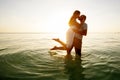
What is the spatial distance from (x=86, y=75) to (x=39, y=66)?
2400mm

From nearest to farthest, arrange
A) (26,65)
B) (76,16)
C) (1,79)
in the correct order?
(1,79)
(26,65)
(76,16)

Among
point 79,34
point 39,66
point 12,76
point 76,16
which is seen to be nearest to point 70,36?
point 79,34

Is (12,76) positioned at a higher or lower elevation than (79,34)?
lower

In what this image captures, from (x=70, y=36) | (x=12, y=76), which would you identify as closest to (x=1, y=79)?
(x=12, y=76)

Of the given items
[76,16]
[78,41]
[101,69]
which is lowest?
[101,69]

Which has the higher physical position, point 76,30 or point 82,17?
point 82,17

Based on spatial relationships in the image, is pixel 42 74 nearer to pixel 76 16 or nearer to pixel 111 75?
pixel 111 75

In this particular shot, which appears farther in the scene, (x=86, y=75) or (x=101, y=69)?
(x=101, y=69)

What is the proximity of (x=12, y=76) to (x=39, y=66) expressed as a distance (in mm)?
1759

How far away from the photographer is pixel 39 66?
7438mm

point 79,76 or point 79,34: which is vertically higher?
point 79,34

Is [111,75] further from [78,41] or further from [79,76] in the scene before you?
[78,41]

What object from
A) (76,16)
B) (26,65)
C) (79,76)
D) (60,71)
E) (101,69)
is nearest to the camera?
(79,76)

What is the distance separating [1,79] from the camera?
5.58 m
